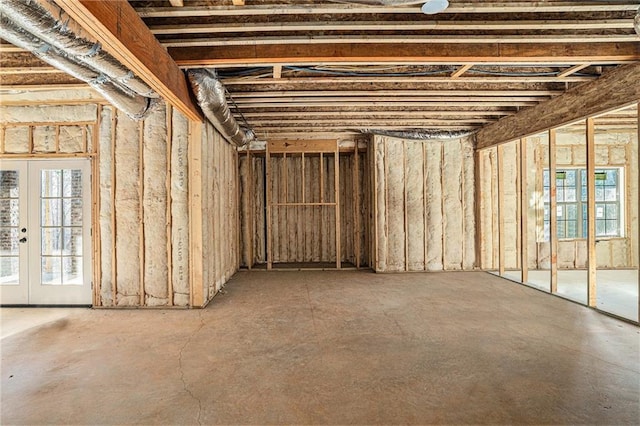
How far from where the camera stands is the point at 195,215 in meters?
4.03

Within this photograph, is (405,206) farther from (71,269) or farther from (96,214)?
(71,269)

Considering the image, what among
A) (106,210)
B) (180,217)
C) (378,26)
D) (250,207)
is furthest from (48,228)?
(378,26)

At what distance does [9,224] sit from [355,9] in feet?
16.9

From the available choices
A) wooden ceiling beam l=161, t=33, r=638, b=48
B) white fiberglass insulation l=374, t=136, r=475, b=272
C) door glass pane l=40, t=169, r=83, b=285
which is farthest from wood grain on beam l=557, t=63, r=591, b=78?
door glass pane l=40, t=169, r=83, b=285

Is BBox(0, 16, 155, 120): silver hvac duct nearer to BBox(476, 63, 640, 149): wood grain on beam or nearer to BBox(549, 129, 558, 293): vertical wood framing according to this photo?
BBox(476, 63, 640, 149): wood grain on beam

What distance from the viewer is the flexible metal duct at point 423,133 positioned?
6.08 m

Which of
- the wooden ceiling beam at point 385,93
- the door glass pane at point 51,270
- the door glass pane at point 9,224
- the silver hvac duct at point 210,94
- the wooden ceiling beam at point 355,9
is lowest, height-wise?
the door glass pane at point 51,270

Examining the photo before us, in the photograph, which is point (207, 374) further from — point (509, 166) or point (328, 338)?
point (509, 166)

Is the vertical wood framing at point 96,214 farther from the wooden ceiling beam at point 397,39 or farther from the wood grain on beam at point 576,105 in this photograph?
the wood grain on beam at point 576,105

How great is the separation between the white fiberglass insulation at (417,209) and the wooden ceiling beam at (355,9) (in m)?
3.77

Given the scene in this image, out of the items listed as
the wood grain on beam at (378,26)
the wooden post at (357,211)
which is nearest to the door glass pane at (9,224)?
the wood grain on beam at (378,26)

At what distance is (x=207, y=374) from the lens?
2.42m

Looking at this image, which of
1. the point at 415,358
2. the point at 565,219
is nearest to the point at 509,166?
the point at 565,219

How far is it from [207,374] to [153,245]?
2.26 meters
